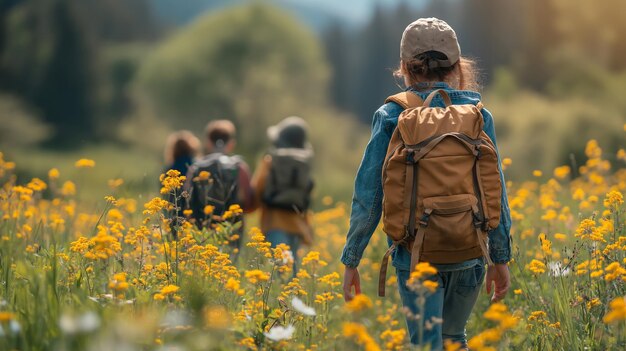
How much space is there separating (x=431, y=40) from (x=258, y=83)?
124 feet

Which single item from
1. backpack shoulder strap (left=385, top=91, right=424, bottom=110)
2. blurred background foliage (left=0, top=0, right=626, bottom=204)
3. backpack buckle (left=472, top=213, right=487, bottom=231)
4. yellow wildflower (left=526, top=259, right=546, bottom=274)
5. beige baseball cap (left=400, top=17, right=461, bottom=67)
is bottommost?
blurred background foliage (left=0, top=0, right=626, bottom=204)

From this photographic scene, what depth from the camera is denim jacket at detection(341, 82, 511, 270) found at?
345cm

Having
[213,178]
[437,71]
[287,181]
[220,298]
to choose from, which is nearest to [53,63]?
[287,181]

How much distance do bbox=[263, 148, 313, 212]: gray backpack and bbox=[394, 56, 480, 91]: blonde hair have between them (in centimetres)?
396

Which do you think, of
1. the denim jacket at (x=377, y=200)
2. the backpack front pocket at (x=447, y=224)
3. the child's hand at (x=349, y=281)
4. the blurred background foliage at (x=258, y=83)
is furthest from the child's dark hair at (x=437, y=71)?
the blurred background foliage at (x=258, y=83)

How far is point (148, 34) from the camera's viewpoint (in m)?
96.8

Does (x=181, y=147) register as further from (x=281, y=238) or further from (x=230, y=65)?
(x=230, y=65)

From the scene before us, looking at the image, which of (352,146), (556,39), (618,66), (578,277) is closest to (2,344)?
(578,277)

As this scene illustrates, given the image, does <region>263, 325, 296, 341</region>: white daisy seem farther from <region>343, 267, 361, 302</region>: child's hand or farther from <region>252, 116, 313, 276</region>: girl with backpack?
<region>252, 116, 313, 276</region>: girl with backpack

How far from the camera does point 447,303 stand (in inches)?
138

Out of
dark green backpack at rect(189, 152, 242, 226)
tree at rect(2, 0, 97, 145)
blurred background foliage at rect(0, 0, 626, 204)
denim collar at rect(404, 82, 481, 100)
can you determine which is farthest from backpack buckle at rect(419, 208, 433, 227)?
tree at rect(2, 0, 97, 145)

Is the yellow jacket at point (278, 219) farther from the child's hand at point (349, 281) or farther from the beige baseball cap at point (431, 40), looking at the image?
the beige baseball cap at point (431, 40)

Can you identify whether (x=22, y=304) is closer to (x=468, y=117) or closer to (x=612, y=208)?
(x=468, y=117)

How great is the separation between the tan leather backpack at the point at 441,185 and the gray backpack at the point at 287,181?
170 inches
